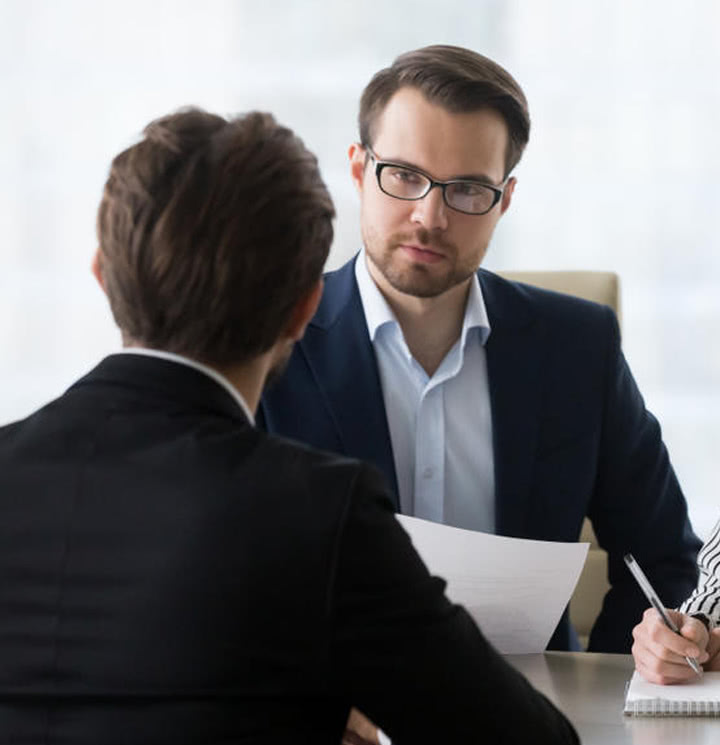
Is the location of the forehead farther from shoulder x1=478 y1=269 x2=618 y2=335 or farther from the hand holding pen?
the hand holding pen

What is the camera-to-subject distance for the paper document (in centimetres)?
153

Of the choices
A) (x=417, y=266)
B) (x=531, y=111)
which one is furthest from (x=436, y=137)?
(x=531, y=111)

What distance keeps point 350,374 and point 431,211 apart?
0.28m

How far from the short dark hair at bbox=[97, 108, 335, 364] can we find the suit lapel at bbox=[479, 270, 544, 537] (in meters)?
1.03

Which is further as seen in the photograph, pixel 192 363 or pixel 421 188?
pixel 421 188

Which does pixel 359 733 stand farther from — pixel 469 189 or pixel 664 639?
pixel 469 189

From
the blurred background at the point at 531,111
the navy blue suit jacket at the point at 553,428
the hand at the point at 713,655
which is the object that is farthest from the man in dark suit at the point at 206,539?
the blurred background at the point at 531,111

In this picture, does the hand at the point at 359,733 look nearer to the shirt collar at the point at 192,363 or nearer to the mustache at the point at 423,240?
the shirt collar at the point at 192,363

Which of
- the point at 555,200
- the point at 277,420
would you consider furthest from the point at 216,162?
the point at 555,200

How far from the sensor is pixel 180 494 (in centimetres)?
93

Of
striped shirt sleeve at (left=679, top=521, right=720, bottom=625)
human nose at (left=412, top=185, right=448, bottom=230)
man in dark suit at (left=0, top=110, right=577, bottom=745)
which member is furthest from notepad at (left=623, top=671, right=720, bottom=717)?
human nose at (left=412, top=185, right=448, bottom=230)

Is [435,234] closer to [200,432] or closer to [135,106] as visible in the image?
[200,432]

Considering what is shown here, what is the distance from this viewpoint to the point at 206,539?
3.02 feet

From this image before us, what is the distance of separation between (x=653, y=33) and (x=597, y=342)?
5.54 feet
